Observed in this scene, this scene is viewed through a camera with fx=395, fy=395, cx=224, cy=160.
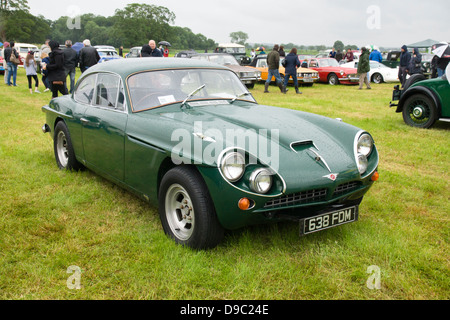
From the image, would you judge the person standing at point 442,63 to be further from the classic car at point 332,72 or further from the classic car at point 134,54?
the classic car at point 134,54

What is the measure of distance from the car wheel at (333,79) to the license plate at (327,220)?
16901 mm

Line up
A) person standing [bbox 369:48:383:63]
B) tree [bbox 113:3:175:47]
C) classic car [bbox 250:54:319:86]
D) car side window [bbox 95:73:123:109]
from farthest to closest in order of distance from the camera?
tree [bbox 113:3:175:47] → person standing [bbox 369:48:383:63] → classic car [bbox 250:54:319:86] → car side window [bbox 95:73:123:109]

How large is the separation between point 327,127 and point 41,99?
36.3 ft

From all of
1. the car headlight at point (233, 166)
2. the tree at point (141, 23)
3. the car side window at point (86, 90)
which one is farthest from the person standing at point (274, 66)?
the tree at point (141, 23)

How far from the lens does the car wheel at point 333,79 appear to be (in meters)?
19.1

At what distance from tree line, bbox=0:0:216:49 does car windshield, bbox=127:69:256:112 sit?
2277 inches

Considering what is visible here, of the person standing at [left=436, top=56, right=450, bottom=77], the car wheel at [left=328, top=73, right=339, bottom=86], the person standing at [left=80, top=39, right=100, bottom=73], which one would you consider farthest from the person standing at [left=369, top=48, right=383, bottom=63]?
the person standing at [left=80, top=39, right=100, bottom=73]

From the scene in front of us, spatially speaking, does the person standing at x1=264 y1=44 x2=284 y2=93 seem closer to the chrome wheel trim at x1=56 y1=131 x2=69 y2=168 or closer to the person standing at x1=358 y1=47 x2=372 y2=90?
the person standing at x1=358 y1=47 x2=372 y2=90

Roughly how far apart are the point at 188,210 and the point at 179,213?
16cm

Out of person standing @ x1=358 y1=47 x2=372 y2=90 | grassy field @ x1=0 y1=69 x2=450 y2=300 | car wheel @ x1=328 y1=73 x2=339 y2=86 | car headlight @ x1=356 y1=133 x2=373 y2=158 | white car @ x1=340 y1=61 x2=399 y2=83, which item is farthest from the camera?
white car @ x1=340 y1=61 x2=399 y2=83

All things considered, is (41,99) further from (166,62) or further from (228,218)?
(228,218)

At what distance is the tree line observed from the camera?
55.8 m

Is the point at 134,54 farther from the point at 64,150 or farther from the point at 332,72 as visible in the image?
the point at 64,150
